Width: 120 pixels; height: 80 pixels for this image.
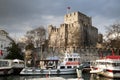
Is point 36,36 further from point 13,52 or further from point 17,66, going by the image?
point 17,66

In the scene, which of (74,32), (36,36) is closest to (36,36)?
(36,36)

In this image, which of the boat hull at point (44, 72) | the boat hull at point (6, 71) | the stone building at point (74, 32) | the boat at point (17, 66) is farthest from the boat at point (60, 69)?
the stone building at point (74, 32)

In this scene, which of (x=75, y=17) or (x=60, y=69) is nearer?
(x=60, y=69)

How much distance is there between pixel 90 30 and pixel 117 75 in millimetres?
57769

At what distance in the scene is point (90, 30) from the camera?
316 feet

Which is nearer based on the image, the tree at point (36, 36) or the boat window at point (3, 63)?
the boat window at point (3, 63)

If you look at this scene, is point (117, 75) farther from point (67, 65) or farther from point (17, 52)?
point (17, 52)

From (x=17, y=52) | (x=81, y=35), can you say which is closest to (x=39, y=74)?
(x=17, y=52)

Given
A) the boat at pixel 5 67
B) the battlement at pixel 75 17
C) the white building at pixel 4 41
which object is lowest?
the boat at pixel 5 67

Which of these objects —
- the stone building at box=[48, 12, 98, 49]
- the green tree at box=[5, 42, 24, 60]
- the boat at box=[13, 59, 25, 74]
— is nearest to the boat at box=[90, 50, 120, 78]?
the boat at box=[13, 59, 25, 74]

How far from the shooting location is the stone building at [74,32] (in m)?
84.1

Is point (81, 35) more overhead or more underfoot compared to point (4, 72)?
more overhead

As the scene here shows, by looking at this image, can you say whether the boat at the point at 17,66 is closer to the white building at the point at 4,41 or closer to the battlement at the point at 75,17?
the white building at the point at 4,41

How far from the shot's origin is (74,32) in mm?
83375
